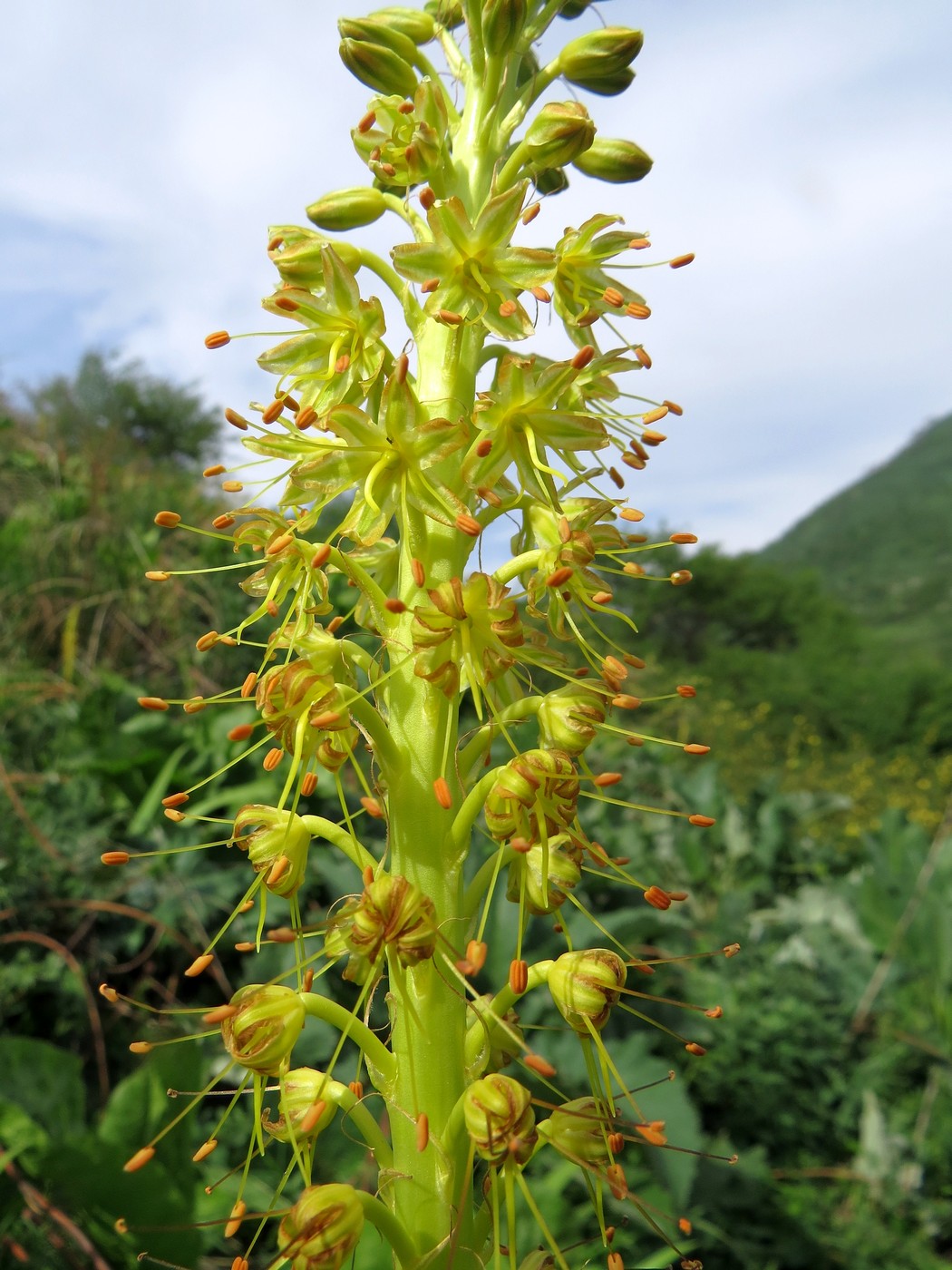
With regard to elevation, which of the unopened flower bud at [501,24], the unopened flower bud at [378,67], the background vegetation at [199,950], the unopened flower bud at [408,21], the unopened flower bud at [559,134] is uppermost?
the unopened flower bud at [408,21]

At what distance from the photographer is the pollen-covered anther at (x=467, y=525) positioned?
173 centimetres

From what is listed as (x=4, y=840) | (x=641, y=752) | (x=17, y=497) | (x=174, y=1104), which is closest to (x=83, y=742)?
(x=4, y=840)

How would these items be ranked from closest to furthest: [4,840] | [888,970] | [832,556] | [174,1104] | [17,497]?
[174,1104] → [4,840] → [888,970] → [17,497] → [832,556]

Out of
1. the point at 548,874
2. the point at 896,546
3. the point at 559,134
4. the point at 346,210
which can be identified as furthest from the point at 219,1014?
the point at 896,546

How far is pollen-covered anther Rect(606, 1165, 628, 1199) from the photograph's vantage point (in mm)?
1497

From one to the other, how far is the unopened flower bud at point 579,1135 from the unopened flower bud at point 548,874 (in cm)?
36

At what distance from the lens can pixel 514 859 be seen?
74.5 inches

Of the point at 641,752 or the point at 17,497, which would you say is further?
the point at 641,752

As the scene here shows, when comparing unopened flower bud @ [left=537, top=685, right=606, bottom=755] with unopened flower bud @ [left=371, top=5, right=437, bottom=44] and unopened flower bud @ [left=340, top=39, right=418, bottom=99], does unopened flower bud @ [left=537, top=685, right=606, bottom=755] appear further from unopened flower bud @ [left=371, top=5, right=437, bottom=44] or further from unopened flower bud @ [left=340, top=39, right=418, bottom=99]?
unopened flower bud @ [left=371, top=5, right=437, bottom=44]

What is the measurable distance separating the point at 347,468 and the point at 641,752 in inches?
337

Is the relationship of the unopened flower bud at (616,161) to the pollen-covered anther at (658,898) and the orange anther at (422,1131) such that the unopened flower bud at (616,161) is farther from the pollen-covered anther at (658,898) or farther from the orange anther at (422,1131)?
the orange anther at (422,1131)

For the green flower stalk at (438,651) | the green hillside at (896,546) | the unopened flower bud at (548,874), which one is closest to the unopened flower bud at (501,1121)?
the green flower stalk at (438,651)

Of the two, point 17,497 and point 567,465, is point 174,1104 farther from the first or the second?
point 17,497

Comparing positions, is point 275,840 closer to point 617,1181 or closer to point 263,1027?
point 263,1027
